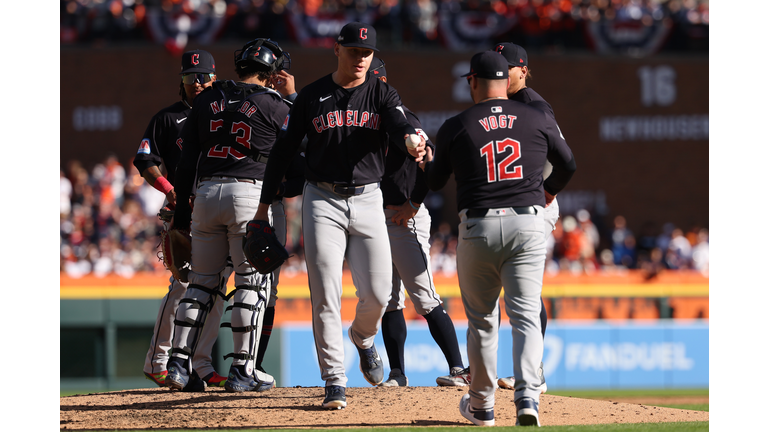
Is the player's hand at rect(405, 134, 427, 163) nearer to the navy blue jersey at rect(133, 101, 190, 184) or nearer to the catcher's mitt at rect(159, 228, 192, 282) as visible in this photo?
the catcher's mitt at rect(159, 228, 192, 282)

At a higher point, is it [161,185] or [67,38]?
[67,38]

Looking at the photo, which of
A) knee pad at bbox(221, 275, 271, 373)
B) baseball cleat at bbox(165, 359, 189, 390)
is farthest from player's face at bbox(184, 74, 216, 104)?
baseball cleat at bbox(165, 359, 189, 390)

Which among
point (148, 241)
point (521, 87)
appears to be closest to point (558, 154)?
point (521, 87)

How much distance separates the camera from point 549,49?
18453mm

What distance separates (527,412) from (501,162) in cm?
126

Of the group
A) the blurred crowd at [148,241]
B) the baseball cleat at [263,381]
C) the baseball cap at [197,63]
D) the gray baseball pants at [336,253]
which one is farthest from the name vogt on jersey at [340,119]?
the blurred crowd at [148,241]

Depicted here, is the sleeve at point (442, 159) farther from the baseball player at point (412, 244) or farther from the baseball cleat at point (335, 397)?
the baseball cleat at point (335, 397)

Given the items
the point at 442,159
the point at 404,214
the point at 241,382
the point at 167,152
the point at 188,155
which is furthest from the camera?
the point at 167,152

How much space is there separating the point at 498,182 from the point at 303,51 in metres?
14.4

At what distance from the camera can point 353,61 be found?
470cm

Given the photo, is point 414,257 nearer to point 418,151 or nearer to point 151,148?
point 418,151

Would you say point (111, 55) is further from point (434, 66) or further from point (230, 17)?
point (434, 66)

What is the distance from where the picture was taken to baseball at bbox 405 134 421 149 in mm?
4402

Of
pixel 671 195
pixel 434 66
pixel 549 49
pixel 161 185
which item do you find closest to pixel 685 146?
pixel 671 195
